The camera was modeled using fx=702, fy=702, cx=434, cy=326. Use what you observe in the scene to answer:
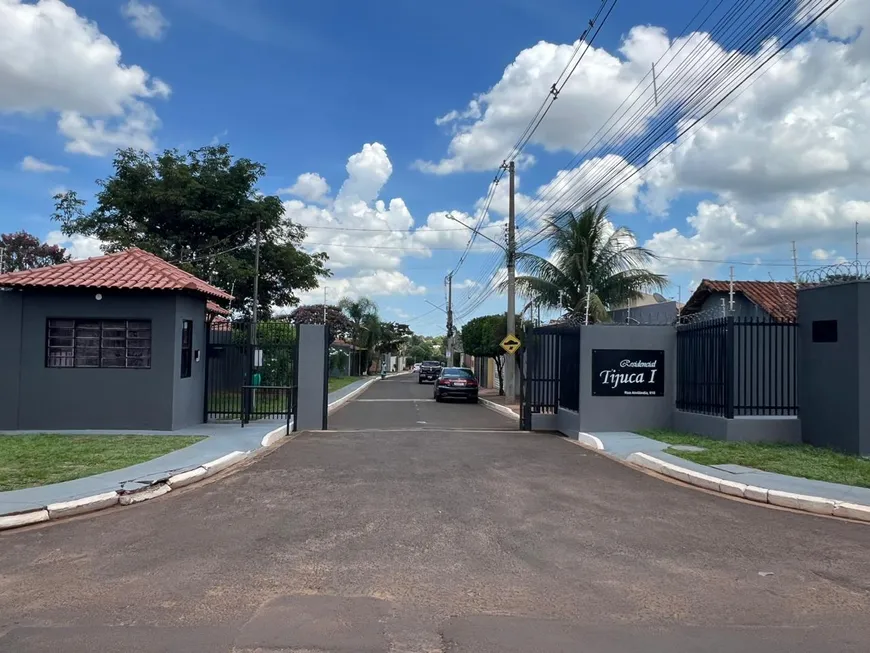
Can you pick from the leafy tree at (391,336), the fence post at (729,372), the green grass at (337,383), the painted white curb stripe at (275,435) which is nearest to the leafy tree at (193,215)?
the green grass at (337,383)

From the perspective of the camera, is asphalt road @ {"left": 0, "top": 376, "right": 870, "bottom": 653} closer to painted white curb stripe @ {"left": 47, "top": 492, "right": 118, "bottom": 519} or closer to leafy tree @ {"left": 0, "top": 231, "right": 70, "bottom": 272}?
painted white curb stripe @ {"left": 47, "top": 492, "right": 118, "bottom": 519}

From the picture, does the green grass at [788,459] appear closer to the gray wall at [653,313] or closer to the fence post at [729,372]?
the fence post at [729,372]

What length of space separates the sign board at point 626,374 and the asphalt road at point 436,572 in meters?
5.80

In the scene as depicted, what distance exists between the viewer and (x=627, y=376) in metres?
16.2

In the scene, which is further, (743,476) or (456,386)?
(456,386)

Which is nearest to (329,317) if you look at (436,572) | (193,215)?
(193,215)

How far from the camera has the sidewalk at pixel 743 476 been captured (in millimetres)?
9156

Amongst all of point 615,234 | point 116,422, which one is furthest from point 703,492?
point 615,234

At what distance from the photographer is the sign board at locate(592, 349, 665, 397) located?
16172mm

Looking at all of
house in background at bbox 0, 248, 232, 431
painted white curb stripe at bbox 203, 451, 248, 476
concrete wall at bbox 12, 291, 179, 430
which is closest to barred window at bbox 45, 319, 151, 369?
house in background at bbox 0, 248, 232, 431

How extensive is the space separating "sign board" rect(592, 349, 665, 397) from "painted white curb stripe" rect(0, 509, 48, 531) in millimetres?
11516

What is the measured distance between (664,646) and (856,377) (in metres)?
9.66

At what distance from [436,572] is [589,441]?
32.0 feet

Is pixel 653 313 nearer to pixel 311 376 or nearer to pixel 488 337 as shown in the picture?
pixel 488 337
